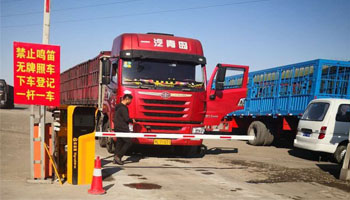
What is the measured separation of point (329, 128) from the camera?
1059 cm

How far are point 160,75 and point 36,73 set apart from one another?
4.13m

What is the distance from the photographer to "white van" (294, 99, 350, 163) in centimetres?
1048

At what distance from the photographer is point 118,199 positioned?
558 centimetres

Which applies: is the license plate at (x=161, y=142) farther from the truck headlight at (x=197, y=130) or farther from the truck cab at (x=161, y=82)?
the truck headlight at (x=197, y=130)

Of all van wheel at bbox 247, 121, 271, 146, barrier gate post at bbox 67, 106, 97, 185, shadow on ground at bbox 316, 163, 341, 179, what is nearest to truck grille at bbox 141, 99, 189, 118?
barrier gate post at bbox 67, 106, 97, 185

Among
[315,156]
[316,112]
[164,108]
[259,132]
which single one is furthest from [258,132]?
[164,108]

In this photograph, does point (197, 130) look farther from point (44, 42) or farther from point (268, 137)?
point (268, 137)

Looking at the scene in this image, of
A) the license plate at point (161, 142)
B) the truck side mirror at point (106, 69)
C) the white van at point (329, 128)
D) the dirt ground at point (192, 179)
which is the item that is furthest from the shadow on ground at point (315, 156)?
the truck side mirror at point (106, 69)

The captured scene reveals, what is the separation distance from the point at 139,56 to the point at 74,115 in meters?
3.68

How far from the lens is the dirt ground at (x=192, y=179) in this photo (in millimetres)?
6016

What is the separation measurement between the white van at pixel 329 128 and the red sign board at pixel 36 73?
786cm

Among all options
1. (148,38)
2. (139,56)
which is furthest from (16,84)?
(148,38)

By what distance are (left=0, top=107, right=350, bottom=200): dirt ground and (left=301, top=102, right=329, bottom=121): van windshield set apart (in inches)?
55.7

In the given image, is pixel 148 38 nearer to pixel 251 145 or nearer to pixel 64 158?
pixel 64 158
